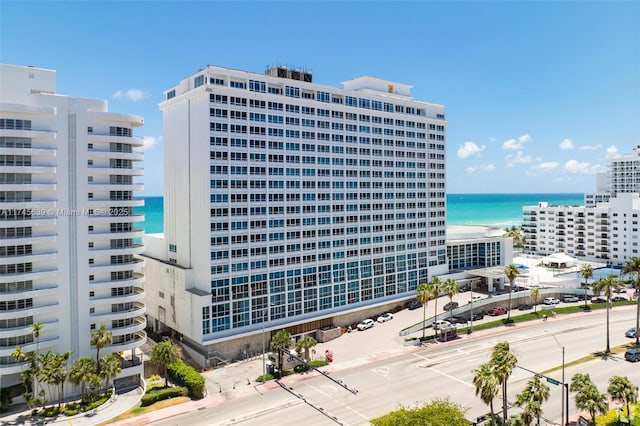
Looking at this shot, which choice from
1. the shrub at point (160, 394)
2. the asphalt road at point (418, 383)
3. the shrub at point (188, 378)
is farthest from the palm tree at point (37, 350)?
the asphalt road at point (418, 383)

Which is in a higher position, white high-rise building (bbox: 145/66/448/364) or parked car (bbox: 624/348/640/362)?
white high-rise building (bbox: 145/66/448/364)

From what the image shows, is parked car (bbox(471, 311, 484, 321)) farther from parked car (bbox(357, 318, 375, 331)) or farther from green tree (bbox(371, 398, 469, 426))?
green tree (bbox(371, 398, 469, 426))

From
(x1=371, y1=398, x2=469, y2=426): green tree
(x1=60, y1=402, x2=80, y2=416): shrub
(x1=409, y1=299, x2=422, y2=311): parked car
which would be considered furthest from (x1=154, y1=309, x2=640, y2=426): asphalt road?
(x1=409, y1=299, x2=422, y2=311): parked car

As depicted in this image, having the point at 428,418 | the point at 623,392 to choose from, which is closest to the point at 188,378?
the point at 428,418

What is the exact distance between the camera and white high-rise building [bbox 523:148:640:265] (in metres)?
141

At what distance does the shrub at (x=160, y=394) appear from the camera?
189ft

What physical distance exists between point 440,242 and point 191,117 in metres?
60.6

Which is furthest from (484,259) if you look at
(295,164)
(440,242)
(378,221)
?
(295,164)

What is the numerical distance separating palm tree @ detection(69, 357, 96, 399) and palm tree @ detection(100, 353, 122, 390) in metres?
1.10

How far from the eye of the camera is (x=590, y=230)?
14988cm

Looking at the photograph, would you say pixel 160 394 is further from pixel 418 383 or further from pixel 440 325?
pixel 440 325

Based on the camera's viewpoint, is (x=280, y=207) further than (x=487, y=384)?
Yes

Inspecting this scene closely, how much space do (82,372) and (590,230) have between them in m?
147

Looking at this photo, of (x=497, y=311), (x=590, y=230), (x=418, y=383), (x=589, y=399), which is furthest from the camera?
(x=590, y=230)
